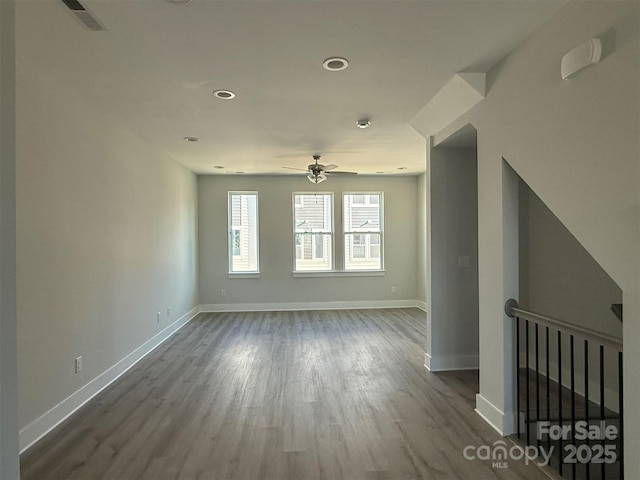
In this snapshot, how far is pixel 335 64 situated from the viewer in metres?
2.54

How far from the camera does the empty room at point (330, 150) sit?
5.92 feet

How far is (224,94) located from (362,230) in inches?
193

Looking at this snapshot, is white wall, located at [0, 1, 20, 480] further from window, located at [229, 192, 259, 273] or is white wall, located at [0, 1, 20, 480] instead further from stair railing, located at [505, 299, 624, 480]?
window, located at [229, 192, 259, 273]

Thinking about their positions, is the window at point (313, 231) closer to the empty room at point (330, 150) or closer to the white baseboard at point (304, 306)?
the white baseboard at point (304, 306)

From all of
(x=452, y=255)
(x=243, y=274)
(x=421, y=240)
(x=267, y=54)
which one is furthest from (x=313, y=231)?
(x=267, y=54)

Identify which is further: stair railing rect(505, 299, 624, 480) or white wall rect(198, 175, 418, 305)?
white wall rect(198, 175, 418, 305)

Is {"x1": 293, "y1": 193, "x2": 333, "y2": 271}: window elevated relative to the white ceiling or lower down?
lower down

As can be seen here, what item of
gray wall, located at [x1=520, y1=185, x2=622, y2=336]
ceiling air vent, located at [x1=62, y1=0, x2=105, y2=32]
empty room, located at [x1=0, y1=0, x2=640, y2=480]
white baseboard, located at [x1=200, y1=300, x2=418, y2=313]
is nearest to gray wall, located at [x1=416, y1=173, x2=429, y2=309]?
white baseboard, located at [x1=200, y1=300, x2=418, y2=313]

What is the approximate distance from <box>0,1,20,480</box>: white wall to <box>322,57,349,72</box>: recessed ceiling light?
1.81 meters

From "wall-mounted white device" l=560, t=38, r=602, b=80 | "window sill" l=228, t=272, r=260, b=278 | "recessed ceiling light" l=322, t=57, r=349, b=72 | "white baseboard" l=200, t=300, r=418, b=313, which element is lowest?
"white baseboard" l=200, t=300, r=418, b=313

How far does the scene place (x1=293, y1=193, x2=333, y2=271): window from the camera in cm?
739

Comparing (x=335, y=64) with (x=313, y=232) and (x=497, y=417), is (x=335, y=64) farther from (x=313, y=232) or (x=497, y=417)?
(x=313, y=232)

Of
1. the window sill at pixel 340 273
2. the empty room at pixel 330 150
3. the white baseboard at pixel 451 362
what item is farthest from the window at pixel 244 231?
the white baseboard at pixel 451 362

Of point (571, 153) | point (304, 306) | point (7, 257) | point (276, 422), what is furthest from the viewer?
point (304, 306)
